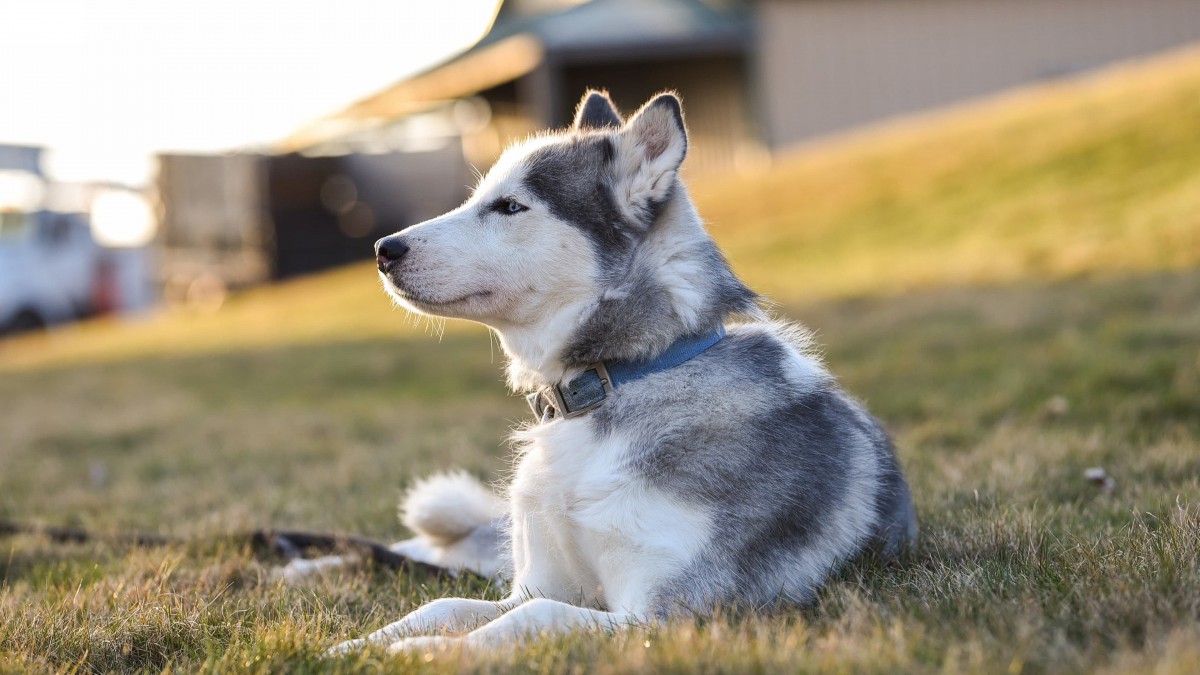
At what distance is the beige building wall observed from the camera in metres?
21.7

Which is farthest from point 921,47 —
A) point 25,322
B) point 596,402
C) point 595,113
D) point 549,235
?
point 596,402

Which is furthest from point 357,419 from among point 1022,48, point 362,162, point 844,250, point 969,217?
point 1022,48

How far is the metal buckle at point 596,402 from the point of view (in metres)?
3.27

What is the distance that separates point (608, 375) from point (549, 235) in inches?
20.3

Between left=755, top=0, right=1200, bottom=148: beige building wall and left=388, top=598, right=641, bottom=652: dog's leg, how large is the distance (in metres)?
19.8

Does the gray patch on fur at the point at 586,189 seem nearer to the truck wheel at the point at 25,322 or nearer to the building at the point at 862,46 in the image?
the building at the point at 862,46

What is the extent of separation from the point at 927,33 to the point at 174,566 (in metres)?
20.8

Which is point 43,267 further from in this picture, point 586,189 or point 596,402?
point 596,402

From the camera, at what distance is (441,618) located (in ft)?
10.0

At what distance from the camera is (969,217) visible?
48.6ft

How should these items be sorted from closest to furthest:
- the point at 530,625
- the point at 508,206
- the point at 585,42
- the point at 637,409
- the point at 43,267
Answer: the point at 530,625
the point at 637,409
the point at 508,206
the point at 585,42
the point at 43,267

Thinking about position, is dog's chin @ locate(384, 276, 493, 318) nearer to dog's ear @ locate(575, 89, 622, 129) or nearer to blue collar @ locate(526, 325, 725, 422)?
blue collar @ locate(526, 325, 725, 422)

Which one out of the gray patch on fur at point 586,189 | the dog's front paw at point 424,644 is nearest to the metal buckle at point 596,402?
the gray patch on fur at point 586,189

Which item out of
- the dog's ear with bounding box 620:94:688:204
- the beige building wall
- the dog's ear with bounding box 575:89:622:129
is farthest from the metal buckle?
the beige building wall
